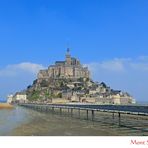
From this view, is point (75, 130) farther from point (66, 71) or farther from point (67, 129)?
point (66, 71)

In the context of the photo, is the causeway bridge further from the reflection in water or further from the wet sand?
the wet sand

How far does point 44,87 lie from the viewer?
168875mm

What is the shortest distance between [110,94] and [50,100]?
25064 millimetres

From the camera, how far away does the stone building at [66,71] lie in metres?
172

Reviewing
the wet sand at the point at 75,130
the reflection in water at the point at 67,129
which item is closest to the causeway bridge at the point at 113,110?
the reflection in water at the point at 67,129

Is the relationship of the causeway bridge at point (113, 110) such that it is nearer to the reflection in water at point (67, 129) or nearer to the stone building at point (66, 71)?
the reflection in water at point (67, 129)

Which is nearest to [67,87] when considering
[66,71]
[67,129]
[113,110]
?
[66,71]

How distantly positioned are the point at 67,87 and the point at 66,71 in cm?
1031
